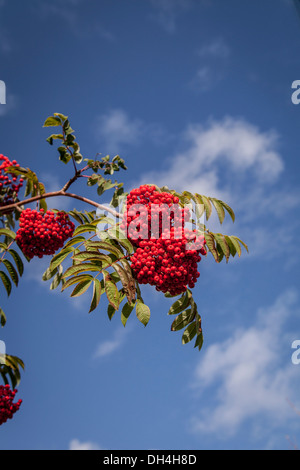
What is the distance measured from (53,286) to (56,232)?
740 mm

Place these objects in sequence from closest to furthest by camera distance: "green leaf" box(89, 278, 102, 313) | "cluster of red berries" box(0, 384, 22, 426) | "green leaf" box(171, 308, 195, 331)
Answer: "green leaf" box(89, 278, 102, 313) < "green leaf" box(171, 308, 195, 331) < "cluster of red berries" box(0, 384, 22, 426)

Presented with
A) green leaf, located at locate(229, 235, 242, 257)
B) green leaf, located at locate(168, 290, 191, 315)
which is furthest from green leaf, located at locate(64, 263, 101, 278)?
green leaf, located at locate(229, 235, 242, 257)

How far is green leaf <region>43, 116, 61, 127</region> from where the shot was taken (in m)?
3.97

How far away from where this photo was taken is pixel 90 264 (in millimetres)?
3277

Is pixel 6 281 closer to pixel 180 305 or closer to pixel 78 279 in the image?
pixel 78 279

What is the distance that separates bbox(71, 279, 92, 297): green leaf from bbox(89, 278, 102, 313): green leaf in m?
0.07

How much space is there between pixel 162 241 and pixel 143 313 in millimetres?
621

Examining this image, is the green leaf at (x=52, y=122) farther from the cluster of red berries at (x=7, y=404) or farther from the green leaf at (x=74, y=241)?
the cluster of red berries at (x=7, y=404)

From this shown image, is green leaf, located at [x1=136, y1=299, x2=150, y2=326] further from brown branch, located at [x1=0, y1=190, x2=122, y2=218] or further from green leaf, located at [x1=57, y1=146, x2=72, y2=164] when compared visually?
green leaf, located at [x1=57, y1=146, x2=72, y2=164]

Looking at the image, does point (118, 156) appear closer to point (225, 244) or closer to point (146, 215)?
point (146, 215)

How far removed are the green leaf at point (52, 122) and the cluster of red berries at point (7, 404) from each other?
2.87m

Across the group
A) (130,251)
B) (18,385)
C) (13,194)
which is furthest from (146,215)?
(18,385)

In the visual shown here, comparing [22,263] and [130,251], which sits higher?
[22,263]
